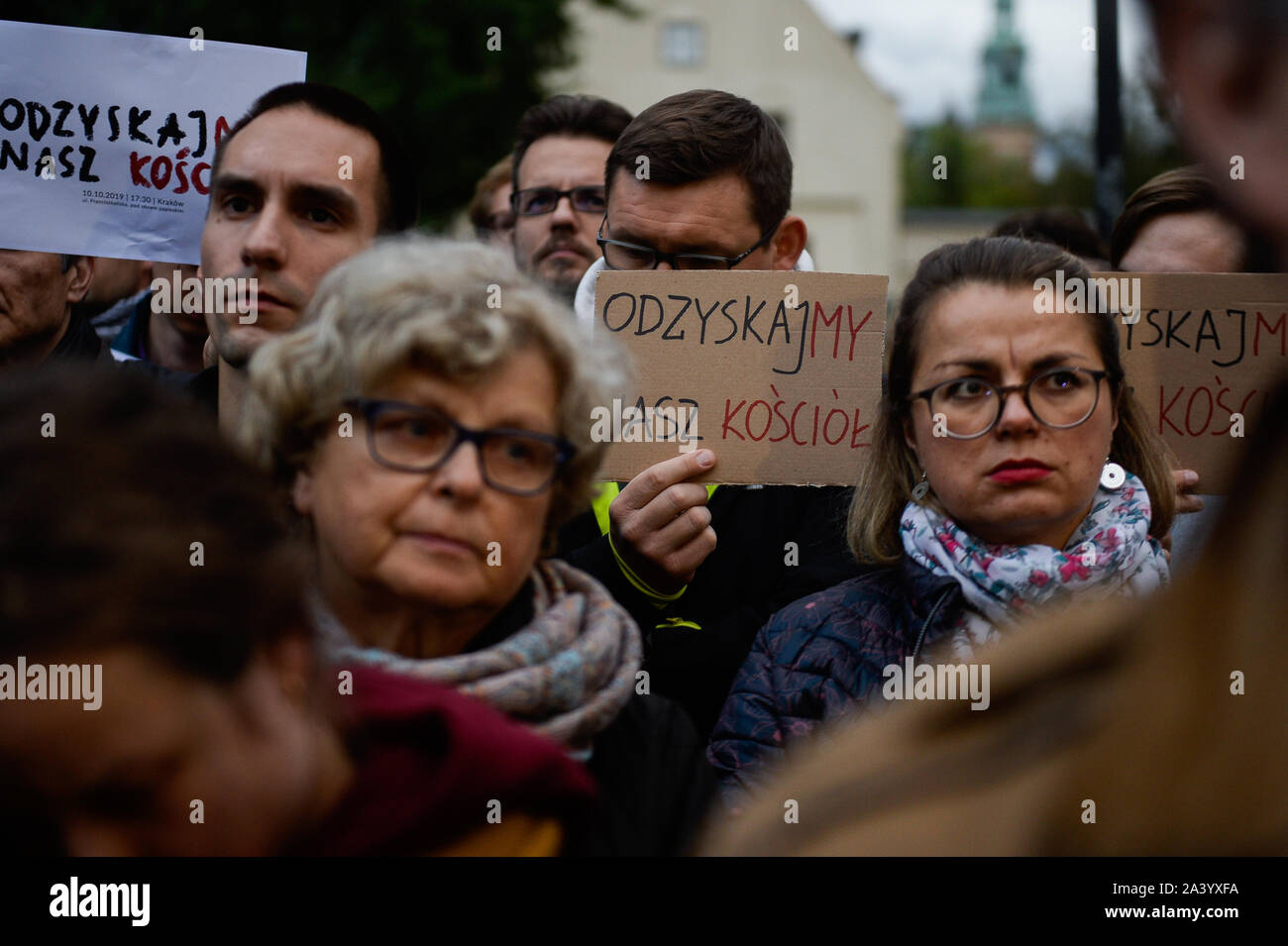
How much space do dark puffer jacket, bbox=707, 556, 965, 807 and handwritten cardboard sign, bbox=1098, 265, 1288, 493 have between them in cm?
97

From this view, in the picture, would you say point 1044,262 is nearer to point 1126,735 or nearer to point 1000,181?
point 1126,735

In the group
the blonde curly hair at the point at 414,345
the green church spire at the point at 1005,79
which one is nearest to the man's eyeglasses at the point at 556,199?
the blonde curly hair at the point at 414,345

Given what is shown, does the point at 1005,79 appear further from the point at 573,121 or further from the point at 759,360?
the point at 759,360

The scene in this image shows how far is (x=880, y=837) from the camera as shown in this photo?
804mm

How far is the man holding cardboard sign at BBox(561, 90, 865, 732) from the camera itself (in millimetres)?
2830

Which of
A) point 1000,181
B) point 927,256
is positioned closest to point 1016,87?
point 1000,181

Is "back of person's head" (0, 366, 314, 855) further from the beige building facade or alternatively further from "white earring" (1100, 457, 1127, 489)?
the beige building facade

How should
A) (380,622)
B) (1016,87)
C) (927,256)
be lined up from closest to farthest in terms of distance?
(380,622) < (927,256) < (1016,87)

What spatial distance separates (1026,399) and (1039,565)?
34 centimetres

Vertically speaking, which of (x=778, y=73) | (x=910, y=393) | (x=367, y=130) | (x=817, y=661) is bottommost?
(x=817, y=661)

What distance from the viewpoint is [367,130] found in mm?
3422

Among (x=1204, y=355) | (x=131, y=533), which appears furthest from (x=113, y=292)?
(x=131, y=533)

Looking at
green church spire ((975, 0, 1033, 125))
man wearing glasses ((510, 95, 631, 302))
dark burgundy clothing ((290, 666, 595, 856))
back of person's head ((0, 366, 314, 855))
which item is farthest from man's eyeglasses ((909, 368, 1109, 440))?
green church spire ((975, 0, 1033, 125))

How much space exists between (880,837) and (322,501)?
1.36 metres
